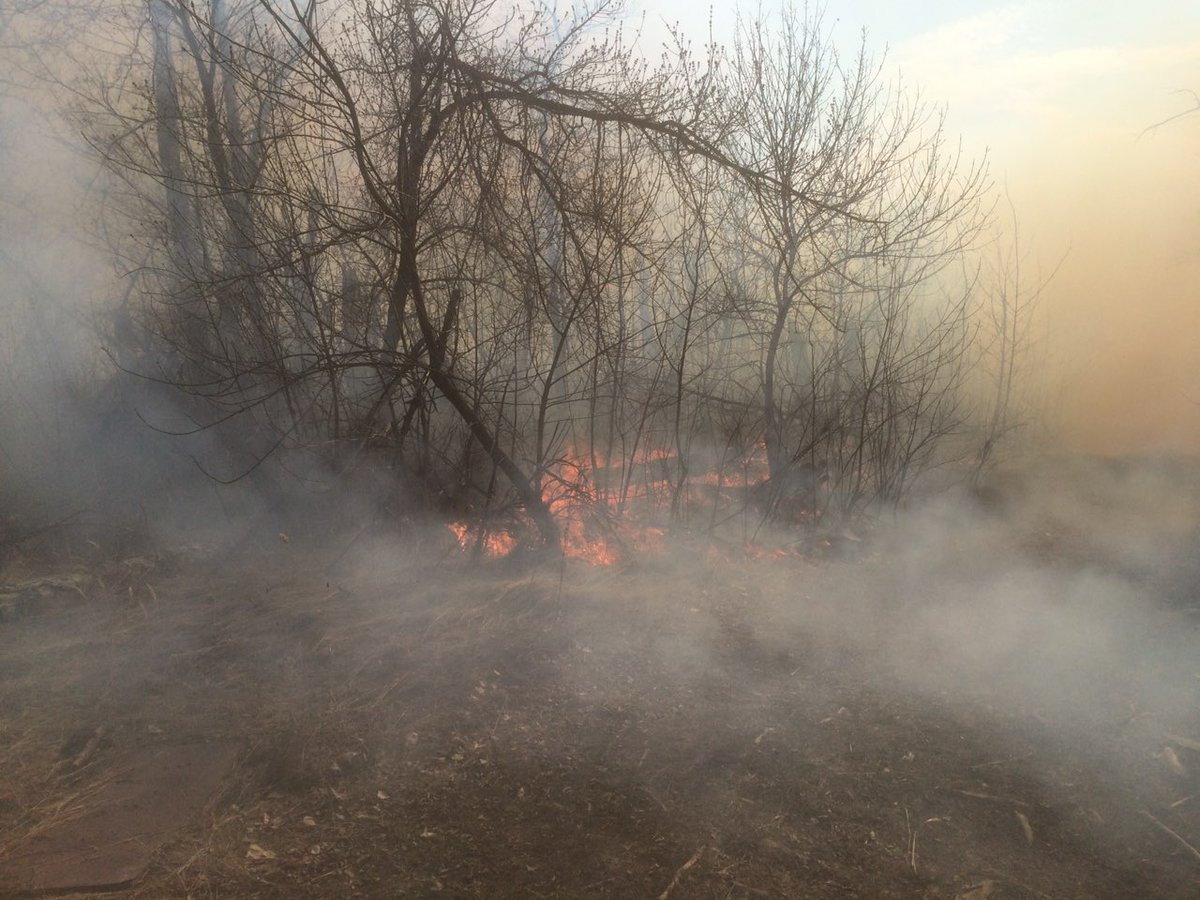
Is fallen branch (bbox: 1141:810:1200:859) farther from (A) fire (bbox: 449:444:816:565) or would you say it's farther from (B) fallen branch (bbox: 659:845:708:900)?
(A) fire (bbox: 449:444:816:565)

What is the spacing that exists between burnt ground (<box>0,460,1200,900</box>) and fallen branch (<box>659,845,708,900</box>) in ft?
0.05

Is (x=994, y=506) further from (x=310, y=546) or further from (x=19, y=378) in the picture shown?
(x=19, y=378)

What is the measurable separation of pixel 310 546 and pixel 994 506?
569 centimetres

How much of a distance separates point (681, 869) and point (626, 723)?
100 cm

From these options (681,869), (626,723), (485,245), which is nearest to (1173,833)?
(681,869)

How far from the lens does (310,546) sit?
625cm

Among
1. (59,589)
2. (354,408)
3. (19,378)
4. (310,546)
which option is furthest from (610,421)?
(19,378)

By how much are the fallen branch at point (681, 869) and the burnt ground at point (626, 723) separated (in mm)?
17

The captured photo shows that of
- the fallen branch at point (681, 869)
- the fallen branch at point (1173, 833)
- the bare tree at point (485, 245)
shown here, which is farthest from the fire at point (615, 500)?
the fallen branch at point (1173, 833)

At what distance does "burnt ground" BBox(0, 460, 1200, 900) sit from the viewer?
9.32ft

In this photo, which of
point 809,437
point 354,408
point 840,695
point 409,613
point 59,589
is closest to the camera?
point 840,695

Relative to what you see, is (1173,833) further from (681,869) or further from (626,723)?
(626,723)

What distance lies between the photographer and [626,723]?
377 centimetres

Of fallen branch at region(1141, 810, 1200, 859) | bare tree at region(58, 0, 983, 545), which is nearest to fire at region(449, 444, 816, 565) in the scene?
bare tree at region(58, 0, 983, 545)
